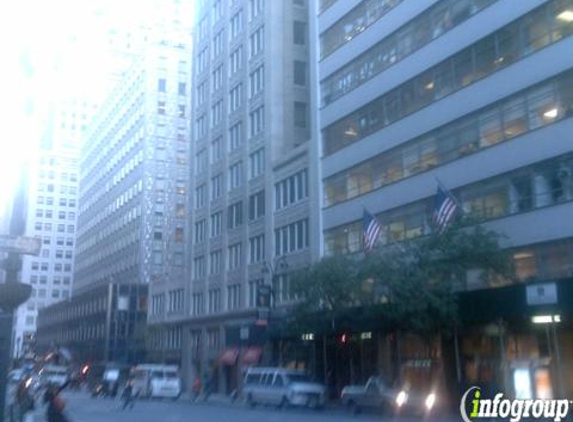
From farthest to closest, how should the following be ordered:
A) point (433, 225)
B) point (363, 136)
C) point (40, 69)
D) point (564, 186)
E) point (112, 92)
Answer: point (112, 92) → point (363, 136) → point (433, 225) → point (564, 186) → point (40, 69)

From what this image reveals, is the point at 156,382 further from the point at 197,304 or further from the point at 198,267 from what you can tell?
the point at 198,267

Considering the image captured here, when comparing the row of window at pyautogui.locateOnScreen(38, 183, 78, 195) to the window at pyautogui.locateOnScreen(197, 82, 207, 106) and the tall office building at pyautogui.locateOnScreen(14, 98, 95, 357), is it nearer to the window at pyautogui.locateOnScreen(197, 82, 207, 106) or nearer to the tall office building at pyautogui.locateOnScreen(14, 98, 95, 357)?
the tall office building at pyautogui.locateOnScreen(14, 98, 95, 357)

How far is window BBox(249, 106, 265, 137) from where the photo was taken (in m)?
62.1

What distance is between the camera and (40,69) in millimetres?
11148

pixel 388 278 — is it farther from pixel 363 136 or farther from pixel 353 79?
pixel 353 79

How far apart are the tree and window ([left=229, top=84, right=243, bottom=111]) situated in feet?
104

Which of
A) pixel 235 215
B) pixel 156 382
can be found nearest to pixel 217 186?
pixel 235 215

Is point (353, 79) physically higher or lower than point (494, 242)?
higher

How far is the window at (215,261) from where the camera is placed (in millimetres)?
67250

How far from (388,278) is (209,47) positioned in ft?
153

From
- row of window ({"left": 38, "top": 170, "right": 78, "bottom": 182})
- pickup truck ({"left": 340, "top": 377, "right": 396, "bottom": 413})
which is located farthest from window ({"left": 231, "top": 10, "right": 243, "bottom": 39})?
row of window ({"left": 38, "top": 170, "right": 78, "bottom": 182})

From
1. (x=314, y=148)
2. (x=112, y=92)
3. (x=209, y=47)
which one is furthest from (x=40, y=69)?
(x=112, y=92)

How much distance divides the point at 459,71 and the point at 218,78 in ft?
120

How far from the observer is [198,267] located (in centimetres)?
7194
